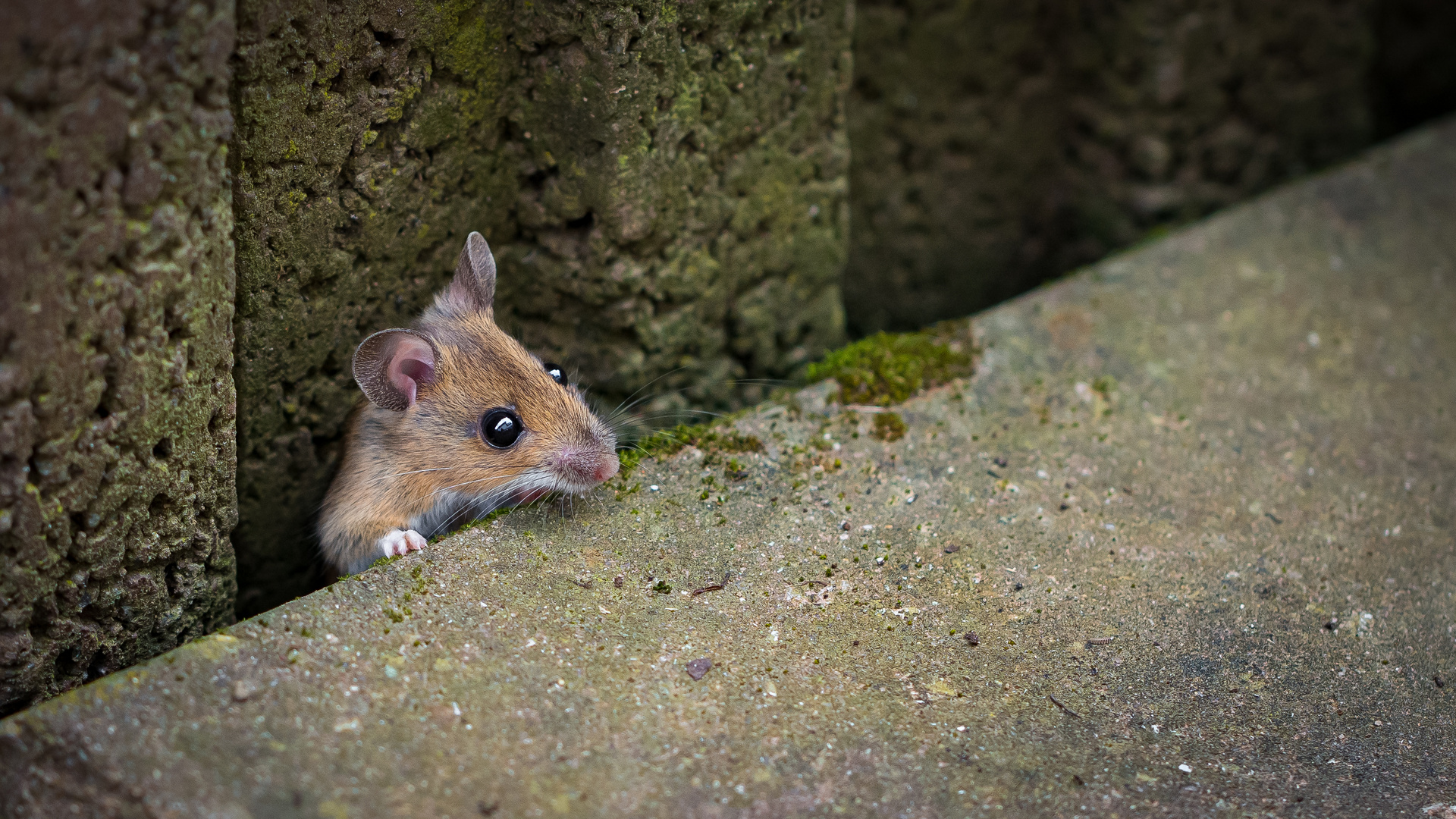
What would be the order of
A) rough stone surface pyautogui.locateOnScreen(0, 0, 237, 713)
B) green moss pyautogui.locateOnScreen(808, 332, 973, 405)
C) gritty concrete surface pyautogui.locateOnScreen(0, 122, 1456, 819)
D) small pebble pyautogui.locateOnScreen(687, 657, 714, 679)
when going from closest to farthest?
rough stone surface pyautogui.locateOnScreen(0, 0, 237, 713) → gritty concrete surface pyautogui.locateOnScreen(0, 122, 1456, 819) → small pebble pyautogui.locateOnScreen(687, 657, 714, 679) → green moss pyautogui.locateOnScreen(808, 332, 973, 405)

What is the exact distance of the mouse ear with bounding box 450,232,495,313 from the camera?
3684 millimetres

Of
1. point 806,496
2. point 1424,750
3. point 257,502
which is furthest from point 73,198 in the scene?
point 1424,750

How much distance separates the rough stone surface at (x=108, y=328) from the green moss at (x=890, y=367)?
2.33 m

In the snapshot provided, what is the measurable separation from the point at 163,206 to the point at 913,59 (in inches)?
156

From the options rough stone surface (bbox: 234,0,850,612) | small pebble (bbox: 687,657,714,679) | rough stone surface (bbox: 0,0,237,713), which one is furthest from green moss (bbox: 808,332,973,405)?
rough stone surface (bbox: 0,0,237,713)

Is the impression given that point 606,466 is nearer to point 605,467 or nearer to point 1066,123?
point 605,467

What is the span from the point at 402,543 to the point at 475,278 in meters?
0.98

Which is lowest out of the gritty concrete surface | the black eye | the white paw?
the gritty concrete surface

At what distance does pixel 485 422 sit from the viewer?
3521 millimetres

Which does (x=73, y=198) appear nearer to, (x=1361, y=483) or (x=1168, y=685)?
(x=1168, y=685)

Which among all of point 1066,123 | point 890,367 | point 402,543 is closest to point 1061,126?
point 1066,123

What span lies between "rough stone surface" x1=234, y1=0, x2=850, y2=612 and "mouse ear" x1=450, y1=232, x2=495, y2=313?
9.8 inches

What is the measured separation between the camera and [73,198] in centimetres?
241

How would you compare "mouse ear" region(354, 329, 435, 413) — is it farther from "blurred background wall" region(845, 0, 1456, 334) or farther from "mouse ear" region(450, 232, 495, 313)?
"blurred background wall" region(845, 0, 1456, 334)
